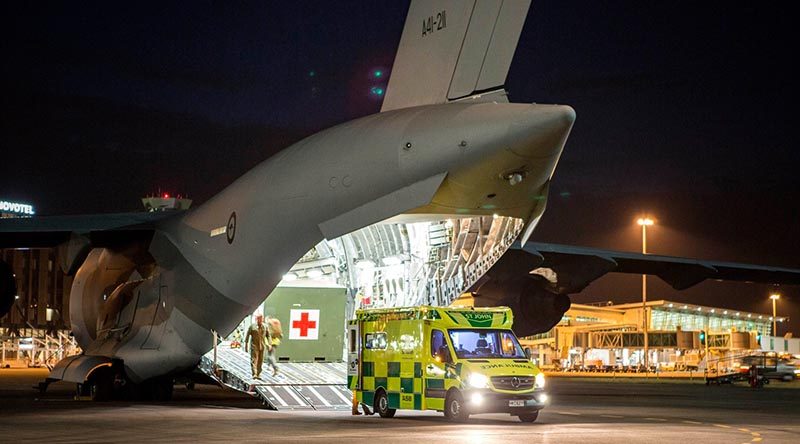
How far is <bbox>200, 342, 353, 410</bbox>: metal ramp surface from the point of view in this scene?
763 inches

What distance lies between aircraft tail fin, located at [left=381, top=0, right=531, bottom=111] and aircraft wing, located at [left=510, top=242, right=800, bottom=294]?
24.0 feet

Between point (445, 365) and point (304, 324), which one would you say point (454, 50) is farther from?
point (304, 324)

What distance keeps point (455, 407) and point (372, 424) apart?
→ 142cm

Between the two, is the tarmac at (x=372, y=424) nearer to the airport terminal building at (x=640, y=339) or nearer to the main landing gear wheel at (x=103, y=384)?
the main landing gear wheel at (x=103, y=384)

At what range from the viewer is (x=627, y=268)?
2781cm

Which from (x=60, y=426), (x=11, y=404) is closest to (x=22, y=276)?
(x=11, y=404)

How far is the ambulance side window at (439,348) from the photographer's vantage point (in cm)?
1700

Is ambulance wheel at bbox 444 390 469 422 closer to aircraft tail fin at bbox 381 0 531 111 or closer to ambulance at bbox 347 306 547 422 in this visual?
ambulance at bbox 347 306 547 422

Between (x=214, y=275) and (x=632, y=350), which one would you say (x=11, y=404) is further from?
(x=632, y=350)

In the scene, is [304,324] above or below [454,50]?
below

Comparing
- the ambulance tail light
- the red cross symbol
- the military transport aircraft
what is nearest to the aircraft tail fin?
the military transport aircraft

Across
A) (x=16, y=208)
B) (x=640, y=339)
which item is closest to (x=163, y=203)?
(x=640, y=339)

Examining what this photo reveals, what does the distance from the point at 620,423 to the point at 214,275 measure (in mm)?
8135

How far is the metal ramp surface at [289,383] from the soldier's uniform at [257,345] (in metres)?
0.22
